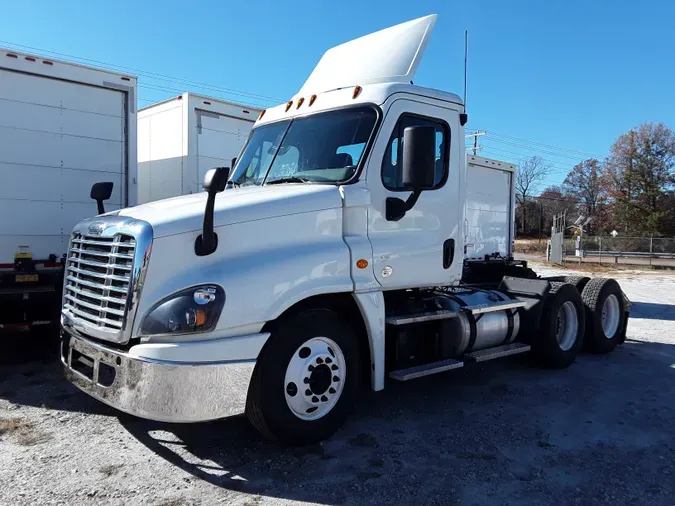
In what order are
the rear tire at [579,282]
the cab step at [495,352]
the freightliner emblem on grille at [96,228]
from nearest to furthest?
the freightliner emblem on grille at [96,228]
the cab step at [495,352]
the rear tire at [579,282]

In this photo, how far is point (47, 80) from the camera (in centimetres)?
674

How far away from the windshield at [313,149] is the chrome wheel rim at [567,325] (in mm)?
4002

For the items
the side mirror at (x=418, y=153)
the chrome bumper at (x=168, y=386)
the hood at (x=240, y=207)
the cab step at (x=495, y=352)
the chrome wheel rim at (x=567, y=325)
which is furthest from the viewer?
the chrome wheel rim at (x=567, y=325)

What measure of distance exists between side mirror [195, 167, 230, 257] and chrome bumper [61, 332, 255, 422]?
0.78 metres

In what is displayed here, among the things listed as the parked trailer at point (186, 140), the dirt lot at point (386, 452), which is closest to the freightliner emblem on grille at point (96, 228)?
the dirt lot at point (386, 452)

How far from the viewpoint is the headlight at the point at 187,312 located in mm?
3615

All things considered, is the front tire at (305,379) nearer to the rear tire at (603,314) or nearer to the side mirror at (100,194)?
the side mirror at (100,194)

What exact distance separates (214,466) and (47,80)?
5.24 metres

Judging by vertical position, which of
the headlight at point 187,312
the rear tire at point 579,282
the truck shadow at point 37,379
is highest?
the headlight at point 187,312

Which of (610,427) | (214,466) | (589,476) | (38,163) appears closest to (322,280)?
(214,466)

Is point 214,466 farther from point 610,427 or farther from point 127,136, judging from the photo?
point 127,136

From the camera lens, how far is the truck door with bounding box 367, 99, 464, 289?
4.75 m

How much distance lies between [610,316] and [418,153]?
5.40 m

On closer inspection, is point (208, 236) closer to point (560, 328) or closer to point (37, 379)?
point (37, 379)
